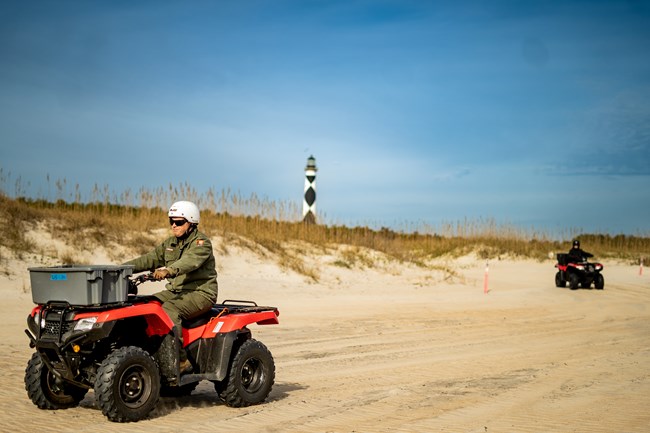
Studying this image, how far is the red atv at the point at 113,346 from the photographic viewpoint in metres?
6.86

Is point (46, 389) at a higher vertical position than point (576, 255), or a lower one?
lower

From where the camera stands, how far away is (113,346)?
7293mm

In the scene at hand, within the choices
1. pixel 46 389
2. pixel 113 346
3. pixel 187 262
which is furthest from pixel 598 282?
pixel 46 389

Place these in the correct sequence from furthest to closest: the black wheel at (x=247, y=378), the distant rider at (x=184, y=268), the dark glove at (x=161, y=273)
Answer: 1. the black wheel at (x=247, y=378)
2. the distant rider at (x=184, y=268)
3. the dark glove at (x=161, y=273)

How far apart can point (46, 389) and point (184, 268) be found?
170cm

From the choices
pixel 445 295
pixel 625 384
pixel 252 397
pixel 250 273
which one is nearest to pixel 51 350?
pixel 252 397

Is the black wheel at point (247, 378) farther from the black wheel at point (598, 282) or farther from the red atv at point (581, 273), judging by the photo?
the black wheel at point (598, 282)

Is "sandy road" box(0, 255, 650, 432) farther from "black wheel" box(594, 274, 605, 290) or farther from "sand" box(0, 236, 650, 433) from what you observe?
"black wheel" box(594, 274, 605, 290)

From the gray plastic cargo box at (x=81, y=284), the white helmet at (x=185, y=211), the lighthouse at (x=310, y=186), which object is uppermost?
the lighthouse at (x=310, y=186)

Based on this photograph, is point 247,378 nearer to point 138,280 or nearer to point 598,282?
point 138,280

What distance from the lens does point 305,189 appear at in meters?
38.6

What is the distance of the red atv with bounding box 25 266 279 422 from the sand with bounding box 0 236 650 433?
0.22 m

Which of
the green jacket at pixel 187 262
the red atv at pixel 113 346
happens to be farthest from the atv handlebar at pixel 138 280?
the green jacket at pixel 187 262

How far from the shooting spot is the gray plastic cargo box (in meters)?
6.86
